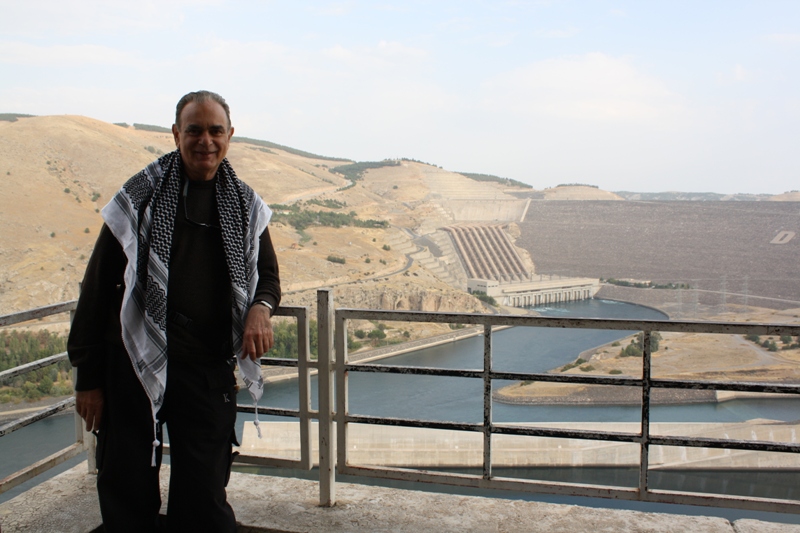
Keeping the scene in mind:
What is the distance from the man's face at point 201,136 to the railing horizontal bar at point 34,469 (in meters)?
1.15

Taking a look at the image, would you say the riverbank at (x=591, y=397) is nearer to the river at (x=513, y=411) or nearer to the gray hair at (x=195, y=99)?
the river at (x=513, y=411)

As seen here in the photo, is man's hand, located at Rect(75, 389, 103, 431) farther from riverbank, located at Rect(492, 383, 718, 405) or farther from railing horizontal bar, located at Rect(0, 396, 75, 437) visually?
riverbank, located at Rect(492, 383, 718, 405)

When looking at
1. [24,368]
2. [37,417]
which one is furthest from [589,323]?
[37,417]

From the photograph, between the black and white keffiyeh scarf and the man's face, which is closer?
the black and white keffiyeh scarf

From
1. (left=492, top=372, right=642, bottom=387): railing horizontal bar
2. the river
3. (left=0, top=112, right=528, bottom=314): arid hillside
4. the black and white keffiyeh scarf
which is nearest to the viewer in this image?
the black and white keffiyeh scarf

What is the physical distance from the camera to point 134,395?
5.04ft

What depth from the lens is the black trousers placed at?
60.7 inches

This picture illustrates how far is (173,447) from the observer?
160 cm

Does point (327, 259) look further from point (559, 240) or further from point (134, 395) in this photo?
point (134, 395)

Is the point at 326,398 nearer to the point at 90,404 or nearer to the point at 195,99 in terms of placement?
the point at 90,404

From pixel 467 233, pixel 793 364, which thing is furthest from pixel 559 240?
pixel 793 364

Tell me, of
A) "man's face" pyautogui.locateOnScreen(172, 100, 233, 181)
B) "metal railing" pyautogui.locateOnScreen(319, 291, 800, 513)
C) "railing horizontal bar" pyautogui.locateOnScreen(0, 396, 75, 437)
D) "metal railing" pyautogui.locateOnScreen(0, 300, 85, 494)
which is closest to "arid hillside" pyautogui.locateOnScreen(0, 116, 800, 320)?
"metal railing" pyautogui.locateOnScreen(0, 300, 85, 494)

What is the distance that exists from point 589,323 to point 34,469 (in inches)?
71.4

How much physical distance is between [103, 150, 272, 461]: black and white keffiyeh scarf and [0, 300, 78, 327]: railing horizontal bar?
2.25 ft
